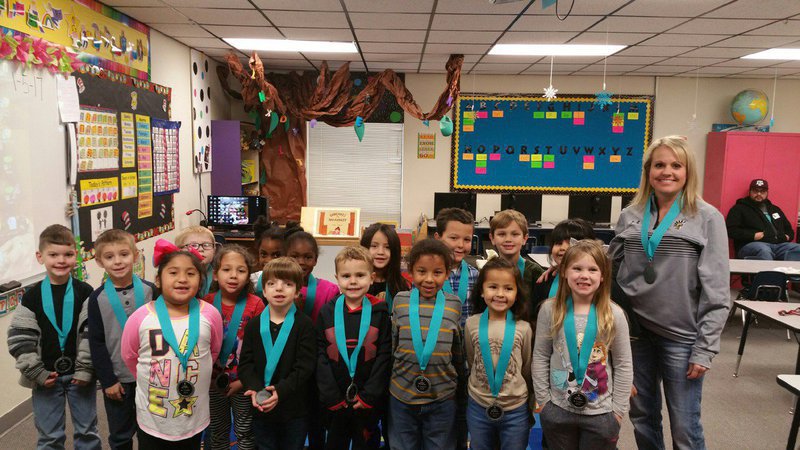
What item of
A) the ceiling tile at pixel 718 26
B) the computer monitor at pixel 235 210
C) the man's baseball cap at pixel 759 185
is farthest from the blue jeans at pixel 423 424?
the man's baseball cap at pixel 759 185

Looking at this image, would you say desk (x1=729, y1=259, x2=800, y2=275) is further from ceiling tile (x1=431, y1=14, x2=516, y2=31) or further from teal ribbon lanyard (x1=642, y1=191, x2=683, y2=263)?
teal ribbon lanyard (x1=642, y1=191, x2=683, y2=263)

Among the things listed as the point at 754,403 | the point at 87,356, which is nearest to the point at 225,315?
the point at 87,356

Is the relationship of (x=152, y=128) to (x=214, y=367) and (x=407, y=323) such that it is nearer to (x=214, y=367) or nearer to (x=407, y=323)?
(x=214, y=367)

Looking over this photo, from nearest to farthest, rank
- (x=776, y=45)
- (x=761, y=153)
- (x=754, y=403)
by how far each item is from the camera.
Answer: (x=754, y=403), (x=776, y=45), (x=761, y=153)

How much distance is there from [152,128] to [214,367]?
310 centimetres

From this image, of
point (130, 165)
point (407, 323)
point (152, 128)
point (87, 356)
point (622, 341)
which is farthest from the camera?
point (152, 128)

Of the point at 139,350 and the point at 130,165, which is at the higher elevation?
the point at 130,165

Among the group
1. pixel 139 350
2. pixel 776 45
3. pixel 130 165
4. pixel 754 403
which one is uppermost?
pixel 776 45

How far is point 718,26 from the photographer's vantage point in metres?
4.41

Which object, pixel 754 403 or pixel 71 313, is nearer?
pixel 71 313


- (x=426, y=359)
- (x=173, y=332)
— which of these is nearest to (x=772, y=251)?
(x=426, y=359)

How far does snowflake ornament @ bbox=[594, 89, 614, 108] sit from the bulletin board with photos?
509 cm

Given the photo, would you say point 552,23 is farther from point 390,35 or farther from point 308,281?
point 308,281

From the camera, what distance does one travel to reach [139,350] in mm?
1993
